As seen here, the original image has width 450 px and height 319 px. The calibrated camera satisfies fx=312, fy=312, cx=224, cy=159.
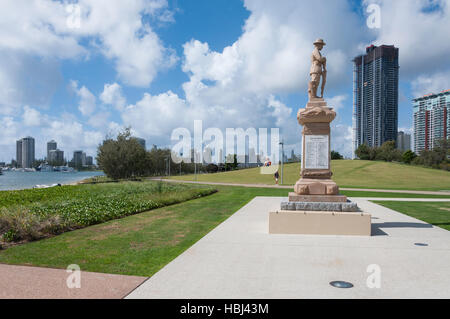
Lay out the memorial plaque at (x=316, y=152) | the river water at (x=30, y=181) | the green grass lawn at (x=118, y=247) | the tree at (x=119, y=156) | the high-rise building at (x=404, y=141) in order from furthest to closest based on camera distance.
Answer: the high-rise building at (x=404, y=141) < the tree at (x=119, y=156) < the river water at (x=30, y=181) < the memorial plaque at (x=316, y=152) < the green grass lawn at (x=118, y=247)

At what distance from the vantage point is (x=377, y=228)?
32.0 feet

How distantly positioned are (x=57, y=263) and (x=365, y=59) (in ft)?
369

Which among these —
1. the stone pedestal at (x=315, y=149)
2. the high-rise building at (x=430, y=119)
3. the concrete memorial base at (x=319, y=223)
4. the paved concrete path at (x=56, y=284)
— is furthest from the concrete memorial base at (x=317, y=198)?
the high-rise building at (x=430, y=119)

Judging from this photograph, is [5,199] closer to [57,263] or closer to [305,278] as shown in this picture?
[57,263]

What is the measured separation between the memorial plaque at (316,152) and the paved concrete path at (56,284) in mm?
6296

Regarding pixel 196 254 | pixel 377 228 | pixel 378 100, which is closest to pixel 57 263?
pixel 196 254

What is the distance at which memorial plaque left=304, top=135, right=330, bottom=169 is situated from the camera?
946 centimetres

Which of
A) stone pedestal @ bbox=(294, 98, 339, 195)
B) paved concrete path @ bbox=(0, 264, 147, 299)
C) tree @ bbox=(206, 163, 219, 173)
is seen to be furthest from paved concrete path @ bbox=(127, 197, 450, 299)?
tree @ bbox=(206, 163, 219, 173)

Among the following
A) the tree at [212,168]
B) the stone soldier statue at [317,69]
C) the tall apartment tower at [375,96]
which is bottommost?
the tree at [212,168]

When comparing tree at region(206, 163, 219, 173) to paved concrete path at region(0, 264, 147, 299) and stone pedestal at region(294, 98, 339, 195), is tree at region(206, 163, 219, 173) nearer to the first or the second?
stone pedestal at region(294, 98, 339, 195)

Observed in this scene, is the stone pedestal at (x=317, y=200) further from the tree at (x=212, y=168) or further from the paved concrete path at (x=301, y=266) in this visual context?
the tree at (x=212, y=168)

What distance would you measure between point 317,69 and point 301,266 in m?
6.59

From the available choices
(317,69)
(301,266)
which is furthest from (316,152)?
(301,266)

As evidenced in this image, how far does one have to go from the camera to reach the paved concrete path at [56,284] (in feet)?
14.2
